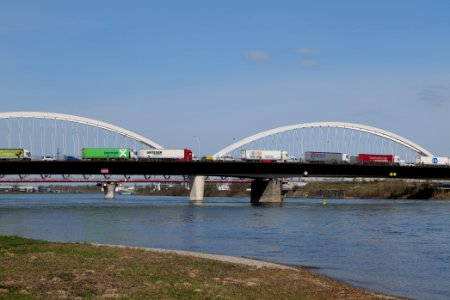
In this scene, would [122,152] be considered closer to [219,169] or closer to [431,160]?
[219,169]

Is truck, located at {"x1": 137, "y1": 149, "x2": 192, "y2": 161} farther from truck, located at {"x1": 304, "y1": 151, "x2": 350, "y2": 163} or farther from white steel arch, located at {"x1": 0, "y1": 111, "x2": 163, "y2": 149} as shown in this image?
truck, located at {"x1": 304, "y1": 151, "x2": 350, "y2": 163}

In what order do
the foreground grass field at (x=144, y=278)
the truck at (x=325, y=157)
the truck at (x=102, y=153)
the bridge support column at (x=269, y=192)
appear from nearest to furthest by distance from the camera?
the foreground grass field at (x=144, y=278)
the truck at (x=102, y=153)
the truck at (x=325, y=157)
the bridge support column at (x=269, y=192)

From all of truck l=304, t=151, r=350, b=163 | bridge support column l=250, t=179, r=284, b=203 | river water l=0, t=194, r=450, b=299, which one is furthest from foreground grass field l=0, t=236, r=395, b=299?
bridge support column l=250, t=179, r=284, b=203

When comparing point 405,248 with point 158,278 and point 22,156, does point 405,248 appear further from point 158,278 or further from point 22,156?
point 22,156

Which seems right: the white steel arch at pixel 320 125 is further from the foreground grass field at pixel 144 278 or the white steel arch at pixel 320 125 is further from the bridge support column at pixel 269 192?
the foreground grass field at pixel 144 278

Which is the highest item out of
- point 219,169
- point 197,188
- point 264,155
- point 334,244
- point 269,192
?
point 264,155

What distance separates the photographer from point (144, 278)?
72.2ft

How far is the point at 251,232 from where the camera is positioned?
5422 cm

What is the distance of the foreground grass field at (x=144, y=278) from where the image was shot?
1914cm

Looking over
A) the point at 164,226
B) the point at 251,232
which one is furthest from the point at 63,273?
the point at 164,226

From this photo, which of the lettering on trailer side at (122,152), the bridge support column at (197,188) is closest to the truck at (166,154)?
the lettering on trailer side at (122,152)

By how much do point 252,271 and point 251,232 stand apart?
28.5 metres

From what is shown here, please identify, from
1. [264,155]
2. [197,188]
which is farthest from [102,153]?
[197,188]

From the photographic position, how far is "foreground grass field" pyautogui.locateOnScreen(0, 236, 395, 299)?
1914cm
